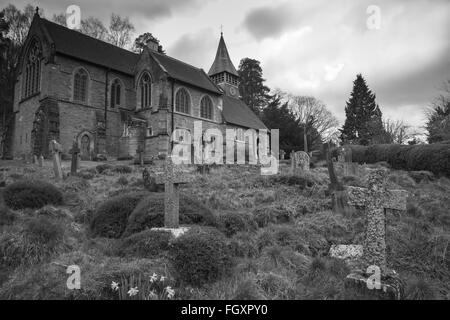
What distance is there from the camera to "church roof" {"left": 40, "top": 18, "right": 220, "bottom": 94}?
2372cm

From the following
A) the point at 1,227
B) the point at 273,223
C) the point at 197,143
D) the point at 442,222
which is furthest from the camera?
the point at 197,143

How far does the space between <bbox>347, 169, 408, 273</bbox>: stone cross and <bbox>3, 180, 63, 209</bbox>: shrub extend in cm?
739

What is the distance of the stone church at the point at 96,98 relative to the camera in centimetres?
2222

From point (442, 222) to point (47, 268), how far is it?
24.6ft

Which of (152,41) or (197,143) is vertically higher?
(152,41)

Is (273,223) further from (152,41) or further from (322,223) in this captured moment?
(152,41)

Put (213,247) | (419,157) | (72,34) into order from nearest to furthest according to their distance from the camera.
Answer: (213,247)
(419,157)
(72,34)

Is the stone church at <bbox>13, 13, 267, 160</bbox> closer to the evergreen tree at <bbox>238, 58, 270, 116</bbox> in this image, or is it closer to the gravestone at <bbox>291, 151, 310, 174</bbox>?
the gravestone at <bbox>291, 151, 310, 174</bbox>

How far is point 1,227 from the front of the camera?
5.86 metres

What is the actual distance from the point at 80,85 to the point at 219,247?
23.0 metres

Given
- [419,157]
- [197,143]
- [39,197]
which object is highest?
[197,143]

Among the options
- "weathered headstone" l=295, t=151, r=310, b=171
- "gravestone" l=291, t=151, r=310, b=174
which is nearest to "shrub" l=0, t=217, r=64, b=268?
"gravestone" l=291, t=151, r=310, b=174
